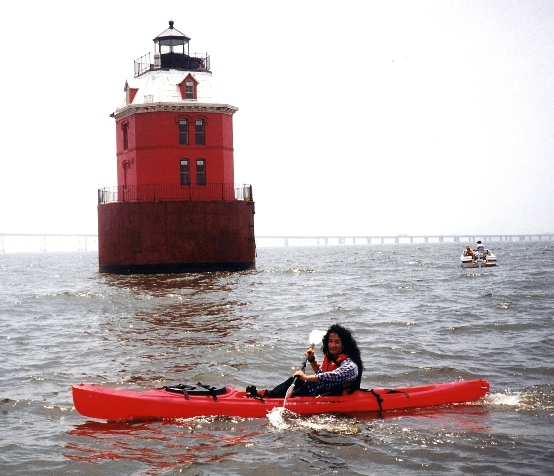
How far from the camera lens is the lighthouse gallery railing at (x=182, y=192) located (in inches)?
1467

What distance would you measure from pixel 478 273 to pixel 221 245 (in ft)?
48.8

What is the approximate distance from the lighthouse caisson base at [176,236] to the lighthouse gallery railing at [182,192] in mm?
929

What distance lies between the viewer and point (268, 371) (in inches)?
567

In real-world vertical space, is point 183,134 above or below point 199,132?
below

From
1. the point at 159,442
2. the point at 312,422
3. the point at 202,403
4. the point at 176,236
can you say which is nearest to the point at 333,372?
the point at 312,422

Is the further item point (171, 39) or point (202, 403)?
point (171, 39)

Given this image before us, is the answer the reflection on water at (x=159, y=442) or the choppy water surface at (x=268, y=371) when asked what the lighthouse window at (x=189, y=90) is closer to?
→ the choppy water surface at (x=268, y=371)

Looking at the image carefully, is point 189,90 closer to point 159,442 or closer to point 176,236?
point 176,236

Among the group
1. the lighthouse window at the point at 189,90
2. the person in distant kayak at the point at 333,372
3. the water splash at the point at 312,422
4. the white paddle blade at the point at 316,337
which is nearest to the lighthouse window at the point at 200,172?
the lighthouse window at the point at 189,90

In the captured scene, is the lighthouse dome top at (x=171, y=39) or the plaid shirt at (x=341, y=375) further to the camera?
the lighthouse dome top at (x=171, y=39)

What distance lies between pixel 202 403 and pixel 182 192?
2747 cm

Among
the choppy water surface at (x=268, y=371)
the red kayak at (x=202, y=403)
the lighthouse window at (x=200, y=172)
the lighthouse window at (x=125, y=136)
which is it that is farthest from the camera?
the lighthouse window at (x=125, y=136)

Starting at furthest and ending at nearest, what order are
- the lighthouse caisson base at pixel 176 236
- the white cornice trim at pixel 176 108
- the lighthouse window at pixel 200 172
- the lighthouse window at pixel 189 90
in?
the lighthouse window at pixel 189 90 → the lighthouse window at pixel 200 172 → the white cornice trim at pixel 176 108 → the lighthouse caisson base at pixel 176 236

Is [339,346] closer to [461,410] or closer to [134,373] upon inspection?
[461,410]
